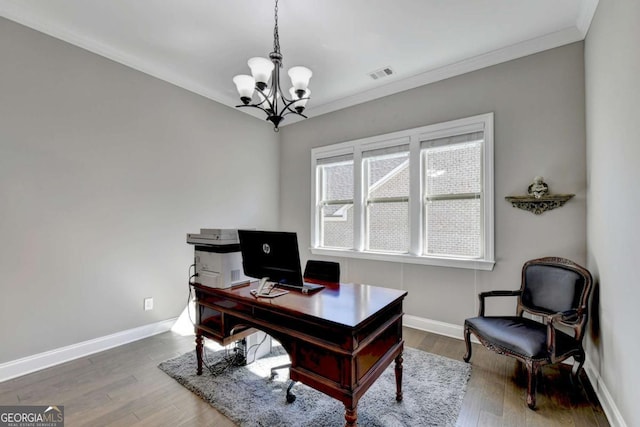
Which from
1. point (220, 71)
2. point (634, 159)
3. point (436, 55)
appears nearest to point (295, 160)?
point (220, 71)

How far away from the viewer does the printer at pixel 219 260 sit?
2.12 m

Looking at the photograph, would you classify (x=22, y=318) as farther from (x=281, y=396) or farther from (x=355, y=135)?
(x=355, y=135)

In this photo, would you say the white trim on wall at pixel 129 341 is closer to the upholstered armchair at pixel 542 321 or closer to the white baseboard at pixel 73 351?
the white baseboard at pixel 73 351

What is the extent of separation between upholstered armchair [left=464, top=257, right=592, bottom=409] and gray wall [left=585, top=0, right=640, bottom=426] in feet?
0.42

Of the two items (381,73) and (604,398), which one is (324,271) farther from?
(381,73)

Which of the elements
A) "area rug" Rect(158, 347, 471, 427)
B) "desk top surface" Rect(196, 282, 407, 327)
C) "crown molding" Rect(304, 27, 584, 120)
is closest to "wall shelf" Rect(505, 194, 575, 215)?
"crown molding" Rect(304, 27, 584, 120)

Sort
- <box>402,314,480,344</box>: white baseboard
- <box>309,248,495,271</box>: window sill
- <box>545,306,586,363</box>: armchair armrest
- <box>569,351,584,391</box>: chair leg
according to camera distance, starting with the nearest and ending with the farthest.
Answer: <box>545,306,586,363</box>: armchair armrest < <box>569,351,584,391</box>: chair leg < <box>309,248,495,271</box>: window sill < <box>402,314,480,344</box>: white baseboard

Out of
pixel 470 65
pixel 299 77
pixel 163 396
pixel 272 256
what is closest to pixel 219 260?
pixel 272 256

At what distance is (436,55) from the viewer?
291 centimetres

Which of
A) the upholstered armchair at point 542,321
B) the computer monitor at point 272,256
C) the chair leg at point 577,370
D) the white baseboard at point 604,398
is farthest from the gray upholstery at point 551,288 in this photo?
the computer monitor at point 272,256

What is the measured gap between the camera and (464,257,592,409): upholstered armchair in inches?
77.7

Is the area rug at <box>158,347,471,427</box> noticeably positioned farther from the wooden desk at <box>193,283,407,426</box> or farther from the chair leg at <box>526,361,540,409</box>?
the chair leg at <box>526,361,540,409</box>

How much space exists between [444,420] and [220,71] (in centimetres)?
382

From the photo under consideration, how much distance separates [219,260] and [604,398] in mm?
2850
